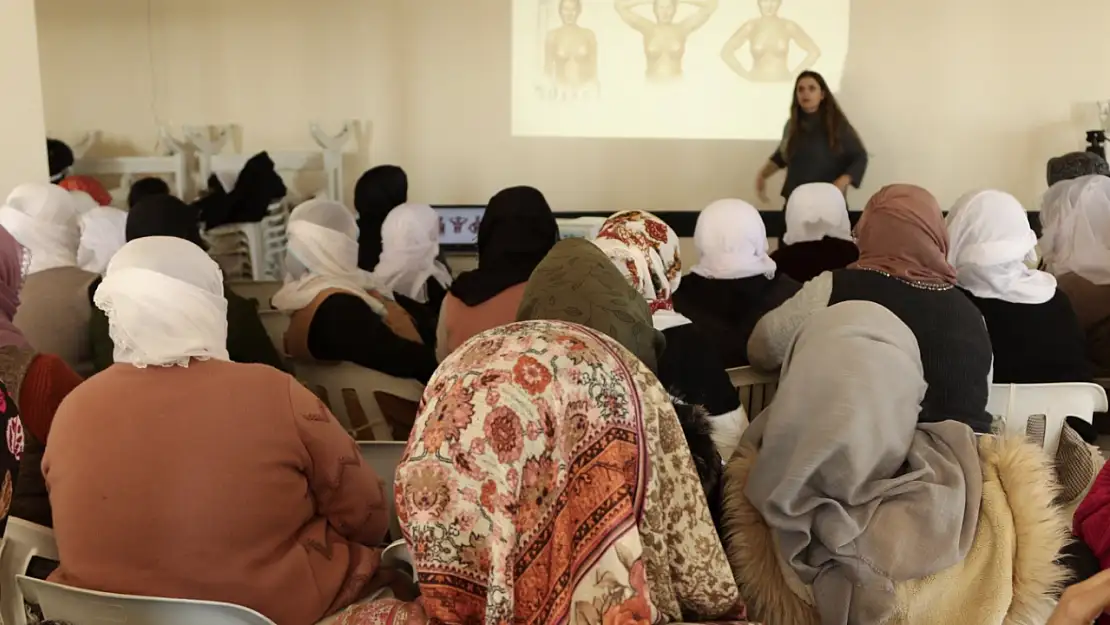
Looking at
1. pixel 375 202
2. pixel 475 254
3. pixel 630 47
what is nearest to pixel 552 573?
pixel 375 202

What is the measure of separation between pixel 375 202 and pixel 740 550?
102 inches

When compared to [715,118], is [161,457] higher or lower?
lower

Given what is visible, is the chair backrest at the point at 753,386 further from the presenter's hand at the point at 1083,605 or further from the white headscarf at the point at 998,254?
the presenter's hand at the point at 1083,605

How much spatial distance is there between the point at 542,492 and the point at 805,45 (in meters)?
4.03

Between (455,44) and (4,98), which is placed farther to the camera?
(455,44)

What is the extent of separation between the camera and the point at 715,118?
4.66 metres

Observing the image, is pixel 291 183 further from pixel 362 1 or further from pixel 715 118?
pixel 715 118

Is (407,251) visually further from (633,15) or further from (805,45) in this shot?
(805,45)

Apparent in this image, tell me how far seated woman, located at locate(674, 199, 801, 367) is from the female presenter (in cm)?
177

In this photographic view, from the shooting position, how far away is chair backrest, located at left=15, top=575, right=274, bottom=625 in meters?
1.18

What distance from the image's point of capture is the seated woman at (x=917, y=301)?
5.75 ft

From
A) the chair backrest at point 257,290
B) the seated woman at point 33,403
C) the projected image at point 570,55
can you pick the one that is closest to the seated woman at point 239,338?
the seated woman at point 33,403

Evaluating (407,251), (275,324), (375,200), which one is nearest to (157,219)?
(275,324)

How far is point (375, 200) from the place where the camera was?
3607 millimetres
